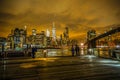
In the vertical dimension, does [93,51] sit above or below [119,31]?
below

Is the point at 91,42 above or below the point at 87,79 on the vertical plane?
above

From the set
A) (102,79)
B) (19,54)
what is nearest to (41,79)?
(102,79)

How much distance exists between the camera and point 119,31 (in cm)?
4391

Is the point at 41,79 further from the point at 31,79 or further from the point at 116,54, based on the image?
the point at 116,54

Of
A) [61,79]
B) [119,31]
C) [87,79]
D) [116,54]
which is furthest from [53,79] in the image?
[119,31]

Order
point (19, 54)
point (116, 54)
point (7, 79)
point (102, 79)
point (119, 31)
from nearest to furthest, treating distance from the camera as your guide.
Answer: point (102, 79), point (7, 79), point (116, 54), point (19, 54), point (119, 31)

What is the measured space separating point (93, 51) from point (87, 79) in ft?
97.5

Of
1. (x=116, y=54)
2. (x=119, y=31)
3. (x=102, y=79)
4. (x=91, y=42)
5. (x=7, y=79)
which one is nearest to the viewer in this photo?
(x=102, y=79)

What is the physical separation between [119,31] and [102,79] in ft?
124

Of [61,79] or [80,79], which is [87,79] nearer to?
[80,79]

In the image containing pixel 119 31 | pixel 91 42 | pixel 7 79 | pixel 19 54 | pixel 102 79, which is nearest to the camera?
pixel 102 79

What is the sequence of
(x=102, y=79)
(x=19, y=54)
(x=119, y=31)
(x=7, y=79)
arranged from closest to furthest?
(x=102, y=79) → (x=7, y=79) → (x=19, y=54) → (x=119, y=31)

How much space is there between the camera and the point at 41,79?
920 cm

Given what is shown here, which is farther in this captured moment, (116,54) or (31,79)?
(116,54)
